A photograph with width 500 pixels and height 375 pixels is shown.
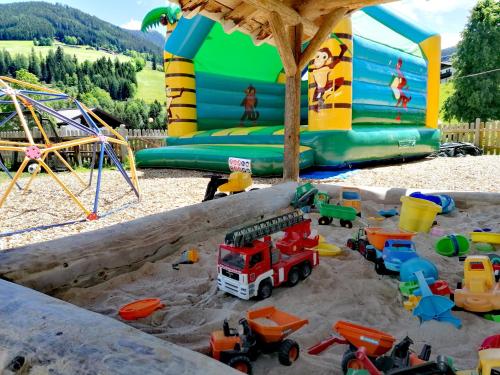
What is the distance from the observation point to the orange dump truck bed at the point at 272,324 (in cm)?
111

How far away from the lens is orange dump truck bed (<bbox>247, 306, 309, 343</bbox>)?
1.11m

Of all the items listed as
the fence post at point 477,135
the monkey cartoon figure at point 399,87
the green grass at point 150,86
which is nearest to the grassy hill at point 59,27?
the green grass at point 150,86

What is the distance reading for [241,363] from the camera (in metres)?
1.03

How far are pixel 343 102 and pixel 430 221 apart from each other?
4.03 m

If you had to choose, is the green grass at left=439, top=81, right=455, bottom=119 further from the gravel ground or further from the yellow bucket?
the yellow bucket

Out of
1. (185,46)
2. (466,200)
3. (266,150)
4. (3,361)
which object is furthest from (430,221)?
(185,46)

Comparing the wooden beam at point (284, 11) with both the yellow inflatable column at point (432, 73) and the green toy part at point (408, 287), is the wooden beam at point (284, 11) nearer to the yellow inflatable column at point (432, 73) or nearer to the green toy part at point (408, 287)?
the green toy part at point (408, 287)

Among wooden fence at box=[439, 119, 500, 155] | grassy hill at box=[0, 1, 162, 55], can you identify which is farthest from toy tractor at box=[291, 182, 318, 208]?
grassy hill at box=[0, 1, 162, 55]

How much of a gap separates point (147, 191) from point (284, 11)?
2.89 metres

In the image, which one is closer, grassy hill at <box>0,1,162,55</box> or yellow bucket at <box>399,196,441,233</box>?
yellow bucket at <box>399,196,441,233</box>

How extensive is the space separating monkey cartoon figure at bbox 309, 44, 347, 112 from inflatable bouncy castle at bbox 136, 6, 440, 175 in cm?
2

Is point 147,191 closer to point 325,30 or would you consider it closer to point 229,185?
point 229,185

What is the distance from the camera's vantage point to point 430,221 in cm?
248

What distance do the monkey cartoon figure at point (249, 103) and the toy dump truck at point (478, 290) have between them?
7265 millimetres
